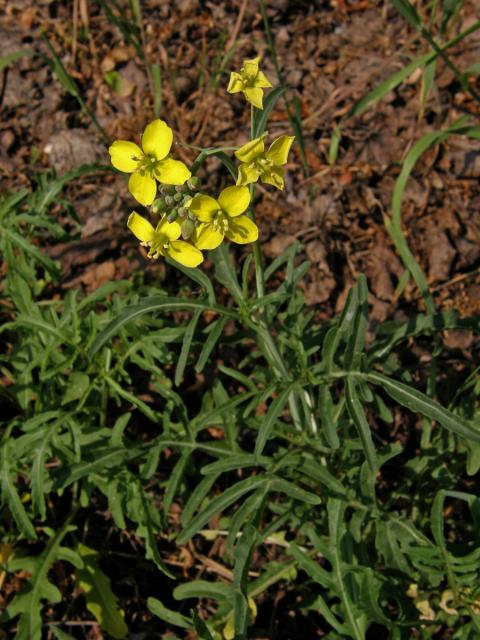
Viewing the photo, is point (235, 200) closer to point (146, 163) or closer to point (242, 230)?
point (242, 230)

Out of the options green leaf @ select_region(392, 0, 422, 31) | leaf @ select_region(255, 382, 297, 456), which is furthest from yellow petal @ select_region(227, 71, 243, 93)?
green leaf @ select_region(392, 0, 422, 31)

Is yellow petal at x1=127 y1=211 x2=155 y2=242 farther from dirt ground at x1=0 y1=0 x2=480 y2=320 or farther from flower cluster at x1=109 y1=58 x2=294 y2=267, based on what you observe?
dirt ground at x1=0 y1=0 x2=480 y2=320

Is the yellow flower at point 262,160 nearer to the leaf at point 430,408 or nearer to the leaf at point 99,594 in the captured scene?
the leaf at point 430,408

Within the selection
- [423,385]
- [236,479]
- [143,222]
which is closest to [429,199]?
[423,385]

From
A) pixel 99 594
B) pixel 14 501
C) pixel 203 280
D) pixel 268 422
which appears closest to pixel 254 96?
pixel 203 280

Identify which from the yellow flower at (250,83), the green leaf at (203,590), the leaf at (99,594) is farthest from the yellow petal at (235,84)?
the leaf at (99,594)
